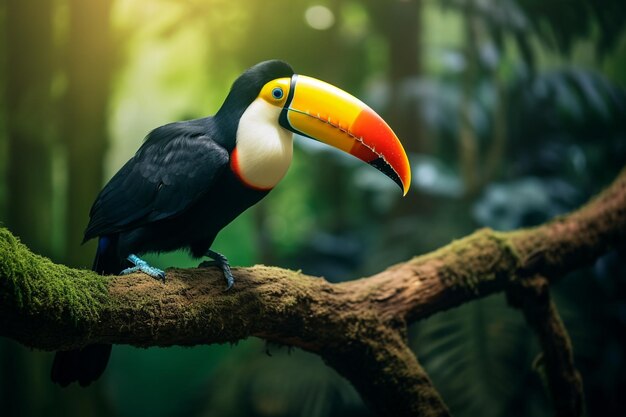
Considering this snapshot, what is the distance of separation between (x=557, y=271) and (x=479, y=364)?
0.77 m

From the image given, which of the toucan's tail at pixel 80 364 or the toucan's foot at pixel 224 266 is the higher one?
the toucan's foot at pixel 224 266

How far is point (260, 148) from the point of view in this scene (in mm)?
1874

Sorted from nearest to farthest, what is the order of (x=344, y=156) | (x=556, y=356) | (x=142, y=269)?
(x=142, y=269), (x=556, y=356), (x=344, y=156)

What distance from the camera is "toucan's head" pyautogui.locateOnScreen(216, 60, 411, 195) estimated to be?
192 centimetres

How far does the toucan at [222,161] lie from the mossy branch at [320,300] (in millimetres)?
152

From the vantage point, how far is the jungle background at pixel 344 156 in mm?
3002

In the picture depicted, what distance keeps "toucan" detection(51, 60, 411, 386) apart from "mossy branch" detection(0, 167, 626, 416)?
0.15 m

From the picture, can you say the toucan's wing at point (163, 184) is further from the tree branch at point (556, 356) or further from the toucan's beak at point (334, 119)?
the tree branch at point (556, 356)

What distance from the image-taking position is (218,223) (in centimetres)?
196

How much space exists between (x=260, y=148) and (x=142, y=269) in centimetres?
47

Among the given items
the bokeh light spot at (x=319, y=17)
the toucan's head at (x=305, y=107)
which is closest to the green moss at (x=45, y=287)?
the toucan's head at (x=305, y=107)

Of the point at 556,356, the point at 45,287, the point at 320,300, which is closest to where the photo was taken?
the point at 45,287

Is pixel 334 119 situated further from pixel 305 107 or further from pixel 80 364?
pixel 80 364

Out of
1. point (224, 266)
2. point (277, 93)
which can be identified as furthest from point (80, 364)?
point (277, 93)
